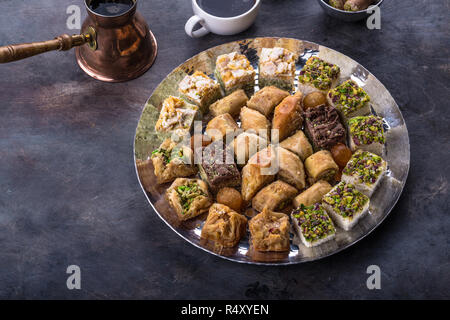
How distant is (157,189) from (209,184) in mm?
332

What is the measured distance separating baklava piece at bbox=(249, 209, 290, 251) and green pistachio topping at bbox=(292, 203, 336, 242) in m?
0.09

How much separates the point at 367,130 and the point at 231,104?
89cm

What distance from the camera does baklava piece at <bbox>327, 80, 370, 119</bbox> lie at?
3.09 metres

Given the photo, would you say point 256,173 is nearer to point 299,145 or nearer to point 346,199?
point 299,145

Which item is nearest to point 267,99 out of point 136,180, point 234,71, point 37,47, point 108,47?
point 234,71

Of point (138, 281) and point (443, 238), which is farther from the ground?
point (443, 238)

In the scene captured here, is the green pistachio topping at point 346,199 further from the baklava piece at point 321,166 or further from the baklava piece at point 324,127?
the baklava piece at point 324,127

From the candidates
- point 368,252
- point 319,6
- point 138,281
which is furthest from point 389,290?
point 319,6

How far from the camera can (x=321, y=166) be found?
9.60 ft

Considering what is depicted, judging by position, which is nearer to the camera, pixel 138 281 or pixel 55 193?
pixel 138 281

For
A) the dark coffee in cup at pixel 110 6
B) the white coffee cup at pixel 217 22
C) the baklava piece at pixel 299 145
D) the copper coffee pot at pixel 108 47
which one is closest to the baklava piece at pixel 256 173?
the baklava piece at pixel 299 145

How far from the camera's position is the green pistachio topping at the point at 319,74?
125 inches

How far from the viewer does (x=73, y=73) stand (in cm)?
362

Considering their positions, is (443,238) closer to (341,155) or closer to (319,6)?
(341,155)
